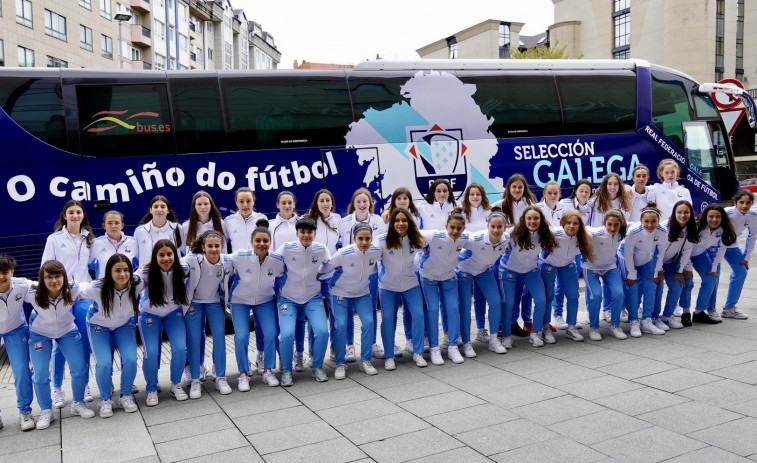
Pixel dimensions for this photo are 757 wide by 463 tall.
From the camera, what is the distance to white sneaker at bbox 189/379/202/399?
5.79 meters

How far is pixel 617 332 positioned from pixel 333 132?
4.80 m

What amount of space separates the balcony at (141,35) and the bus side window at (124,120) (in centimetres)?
3497

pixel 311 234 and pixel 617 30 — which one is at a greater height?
pixel 617 30

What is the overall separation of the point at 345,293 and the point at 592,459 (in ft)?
9.50

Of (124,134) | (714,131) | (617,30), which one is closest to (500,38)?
(617,30)

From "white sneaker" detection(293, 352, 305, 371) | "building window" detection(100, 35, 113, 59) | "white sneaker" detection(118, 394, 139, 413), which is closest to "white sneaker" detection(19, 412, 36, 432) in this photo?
"white sneaker" detection(118, 394, 139, 413)

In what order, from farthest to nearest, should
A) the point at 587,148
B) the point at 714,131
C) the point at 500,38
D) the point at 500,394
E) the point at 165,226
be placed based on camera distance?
the point at 500,38
the point at 714,131
the point at 587,148
the point at 165,226
the point at 500,394

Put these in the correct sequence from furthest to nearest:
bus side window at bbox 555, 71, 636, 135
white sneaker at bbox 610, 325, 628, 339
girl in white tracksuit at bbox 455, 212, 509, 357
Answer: bus side window at bbox 555, 71, 636, 135 < white sneaker at bbox 610, 325, 628, 339 < girl in white tracksuit at bbox 455, 212, 509, 357

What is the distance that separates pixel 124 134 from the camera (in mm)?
8672

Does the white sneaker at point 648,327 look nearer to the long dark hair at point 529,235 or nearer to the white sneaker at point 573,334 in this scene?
the white sneaker at point 573,334

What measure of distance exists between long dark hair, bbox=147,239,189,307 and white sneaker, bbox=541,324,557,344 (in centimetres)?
370

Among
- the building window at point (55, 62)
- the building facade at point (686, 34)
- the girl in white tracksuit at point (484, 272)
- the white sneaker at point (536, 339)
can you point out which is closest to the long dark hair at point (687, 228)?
the white sneaker at point (536, 339)

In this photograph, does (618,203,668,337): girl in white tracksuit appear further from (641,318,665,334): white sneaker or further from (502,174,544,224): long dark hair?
(502,174,544,224): long dark hair

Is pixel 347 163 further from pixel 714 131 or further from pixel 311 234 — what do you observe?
pixel 714 131
